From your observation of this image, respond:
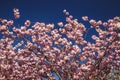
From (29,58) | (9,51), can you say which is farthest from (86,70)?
(9,51)

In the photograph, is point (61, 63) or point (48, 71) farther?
point (48, 71)

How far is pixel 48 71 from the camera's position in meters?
13.1

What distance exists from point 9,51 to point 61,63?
311 cm

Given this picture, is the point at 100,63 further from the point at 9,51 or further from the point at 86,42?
the point at 9,51

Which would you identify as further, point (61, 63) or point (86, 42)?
point (86, 42)

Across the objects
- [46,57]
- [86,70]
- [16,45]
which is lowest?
[86,70]

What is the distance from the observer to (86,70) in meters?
11.8

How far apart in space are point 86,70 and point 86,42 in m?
1.84

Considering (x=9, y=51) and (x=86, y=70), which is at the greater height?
(x=9, y=51)

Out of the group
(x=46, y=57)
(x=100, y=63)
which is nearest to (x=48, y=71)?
(x=46, y=57)

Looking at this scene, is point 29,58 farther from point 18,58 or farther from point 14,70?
point 14,70

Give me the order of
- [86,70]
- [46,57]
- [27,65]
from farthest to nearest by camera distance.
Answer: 1. [27,65]
2. [46,57]
3. [86,70]

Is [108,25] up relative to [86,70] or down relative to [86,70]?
up

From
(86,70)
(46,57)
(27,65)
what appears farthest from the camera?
(27,65)
